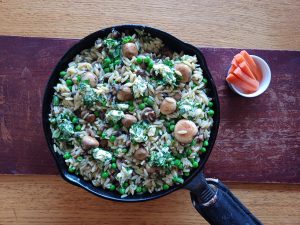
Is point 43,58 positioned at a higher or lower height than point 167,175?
higher

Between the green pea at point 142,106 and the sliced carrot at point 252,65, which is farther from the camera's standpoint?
the sliced carrot at point 252,65

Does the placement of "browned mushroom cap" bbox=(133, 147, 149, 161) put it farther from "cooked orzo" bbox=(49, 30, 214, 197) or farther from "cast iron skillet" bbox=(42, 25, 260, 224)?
"cast iron skillet" bbox=(42, 25, 260, 224)

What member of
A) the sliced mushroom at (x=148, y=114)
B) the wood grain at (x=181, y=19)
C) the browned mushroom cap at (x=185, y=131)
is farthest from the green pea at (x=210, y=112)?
the wood grain at (x=181, y=19)

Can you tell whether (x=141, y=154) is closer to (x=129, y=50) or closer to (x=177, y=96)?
(x=177, y=96)

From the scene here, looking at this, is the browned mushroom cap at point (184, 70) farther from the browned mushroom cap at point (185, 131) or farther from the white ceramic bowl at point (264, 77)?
the white ceramic bowl at point (264, 77)

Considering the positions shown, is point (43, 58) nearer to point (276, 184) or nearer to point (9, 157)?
point (9, 157)

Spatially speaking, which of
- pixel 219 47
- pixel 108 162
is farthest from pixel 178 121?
pixel 219 47

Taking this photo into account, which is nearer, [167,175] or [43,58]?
[167,175]
